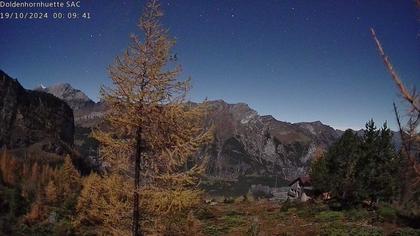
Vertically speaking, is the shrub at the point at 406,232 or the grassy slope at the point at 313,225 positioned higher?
the shrub at the point at 406,232

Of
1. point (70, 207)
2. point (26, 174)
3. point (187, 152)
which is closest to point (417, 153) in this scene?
point (187, 152)

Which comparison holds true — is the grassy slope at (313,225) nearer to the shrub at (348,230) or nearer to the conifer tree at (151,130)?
the shrub at (348,230)

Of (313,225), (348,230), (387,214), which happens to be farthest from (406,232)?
(313,225)

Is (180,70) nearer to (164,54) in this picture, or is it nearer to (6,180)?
(164,54)

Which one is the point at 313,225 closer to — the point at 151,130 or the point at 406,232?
the point at 406,232

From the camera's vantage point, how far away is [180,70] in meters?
11.7

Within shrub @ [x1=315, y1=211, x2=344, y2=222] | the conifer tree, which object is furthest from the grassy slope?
the conifer tree

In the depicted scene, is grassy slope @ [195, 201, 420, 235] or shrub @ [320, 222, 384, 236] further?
grassy slope @ [195, 201, 420, 235]

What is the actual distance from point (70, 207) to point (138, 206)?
46791 mm

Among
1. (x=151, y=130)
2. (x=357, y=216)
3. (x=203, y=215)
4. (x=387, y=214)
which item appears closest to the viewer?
(x=151, y=130)

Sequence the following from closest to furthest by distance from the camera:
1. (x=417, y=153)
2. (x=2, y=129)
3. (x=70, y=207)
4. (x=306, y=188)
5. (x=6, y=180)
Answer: (x=417, y=153) < (x=70, y=207) < (x=306, y=188) < (x=6, y=180) < (x=2, y=129)

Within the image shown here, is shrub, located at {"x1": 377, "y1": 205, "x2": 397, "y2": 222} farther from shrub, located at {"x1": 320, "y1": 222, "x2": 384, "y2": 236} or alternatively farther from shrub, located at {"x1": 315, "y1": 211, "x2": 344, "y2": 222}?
shrub, located at {"x1": 315, "y1": 211, "x2": 344, "y2": 222}

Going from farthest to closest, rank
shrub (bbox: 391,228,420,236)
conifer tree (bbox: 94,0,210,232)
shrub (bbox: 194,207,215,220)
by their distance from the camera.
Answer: shrub (bbox: 194,207,215,220)
shrub (bbox: 391,228,420,236)
conifer tree (bbox: 94,0,210,232)

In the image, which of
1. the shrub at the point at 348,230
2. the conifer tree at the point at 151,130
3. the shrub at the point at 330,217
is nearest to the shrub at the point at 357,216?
the shrub at the point at 330,217
